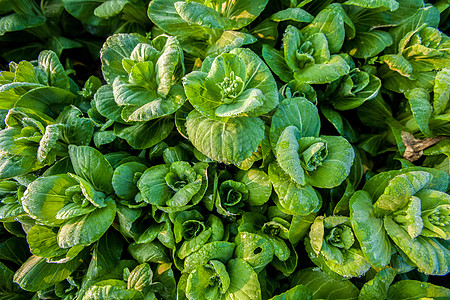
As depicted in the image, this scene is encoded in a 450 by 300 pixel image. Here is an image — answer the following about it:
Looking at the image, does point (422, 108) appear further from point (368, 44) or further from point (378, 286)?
point (378, 286)

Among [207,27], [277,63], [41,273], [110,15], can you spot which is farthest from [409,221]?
[110,15]

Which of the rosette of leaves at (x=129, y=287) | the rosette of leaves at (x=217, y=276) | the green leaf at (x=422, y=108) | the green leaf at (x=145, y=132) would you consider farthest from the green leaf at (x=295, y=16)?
the rosette of leaves at (x=129, y=287)

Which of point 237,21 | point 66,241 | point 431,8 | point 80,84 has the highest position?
point 237,21

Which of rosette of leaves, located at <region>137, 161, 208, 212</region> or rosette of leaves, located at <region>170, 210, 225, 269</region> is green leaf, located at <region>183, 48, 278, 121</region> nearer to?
rosette of leaves, located at <region>137, 161, 208, 212</region>

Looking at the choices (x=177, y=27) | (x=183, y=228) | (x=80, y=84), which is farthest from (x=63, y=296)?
(x=177, y=27)

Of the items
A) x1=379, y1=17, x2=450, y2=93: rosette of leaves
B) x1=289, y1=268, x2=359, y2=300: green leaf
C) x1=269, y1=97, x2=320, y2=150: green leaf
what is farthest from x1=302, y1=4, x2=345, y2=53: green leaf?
A: x1=289, y1=268, x2=359, y2=300: green leaf

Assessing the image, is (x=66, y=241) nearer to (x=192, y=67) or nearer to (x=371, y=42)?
(x=192, y=67)

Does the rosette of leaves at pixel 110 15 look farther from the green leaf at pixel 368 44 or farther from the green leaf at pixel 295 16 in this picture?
the green leaf at pixel 368 44
